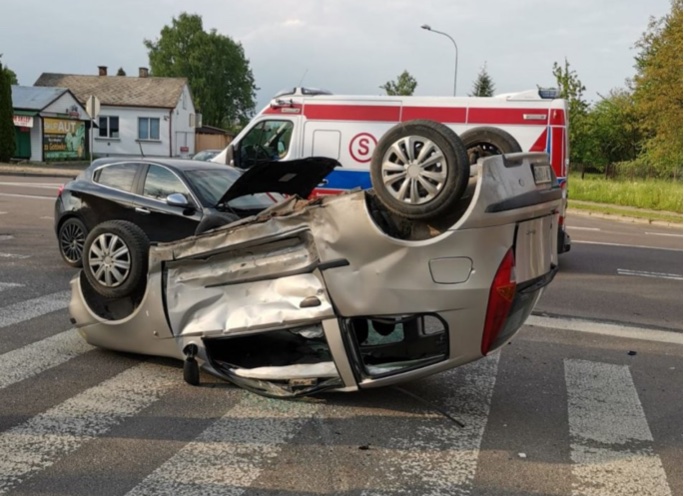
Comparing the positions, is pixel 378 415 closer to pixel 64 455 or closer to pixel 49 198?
pixel 64 455

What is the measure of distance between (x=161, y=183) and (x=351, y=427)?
19.1 feet

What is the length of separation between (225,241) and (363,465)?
1.84 m

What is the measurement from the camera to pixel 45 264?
400 inches

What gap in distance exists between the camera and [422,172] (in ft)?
13.8

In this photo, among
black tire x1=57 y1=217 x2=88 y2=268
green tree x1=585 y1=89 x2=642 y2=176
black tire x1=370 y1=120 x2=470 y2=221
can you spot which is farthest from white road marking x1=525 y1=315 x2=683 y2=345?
green tree x1=585 y1=89 x2=642 y2=176

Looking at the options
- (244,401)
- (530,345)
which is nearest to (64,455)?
(244,401)

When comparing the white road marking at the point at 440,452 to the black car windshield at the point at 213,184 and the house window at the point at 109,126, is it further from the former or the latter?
the house window at the point at 109,126

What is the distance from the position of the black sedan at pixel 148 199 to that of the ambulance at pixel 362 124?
321cm

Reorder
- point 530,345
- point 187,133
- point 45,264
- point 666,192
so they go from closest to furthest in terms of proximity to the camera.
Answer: point 530,345, point 45,264, point 666,192, point 187,133

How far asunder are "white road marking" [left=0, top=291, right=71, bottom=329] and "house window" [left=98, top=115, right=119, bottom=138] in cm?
4625

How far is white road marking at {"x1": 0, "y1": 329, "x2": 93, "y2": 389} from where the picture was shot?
213 inches

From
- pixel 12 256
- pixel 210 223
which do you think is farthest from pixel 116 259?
pixel 12 256

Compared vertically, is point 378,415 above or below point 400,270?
below

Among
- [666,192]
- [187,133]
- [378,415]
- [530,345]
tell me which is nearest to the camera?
[378,415]
